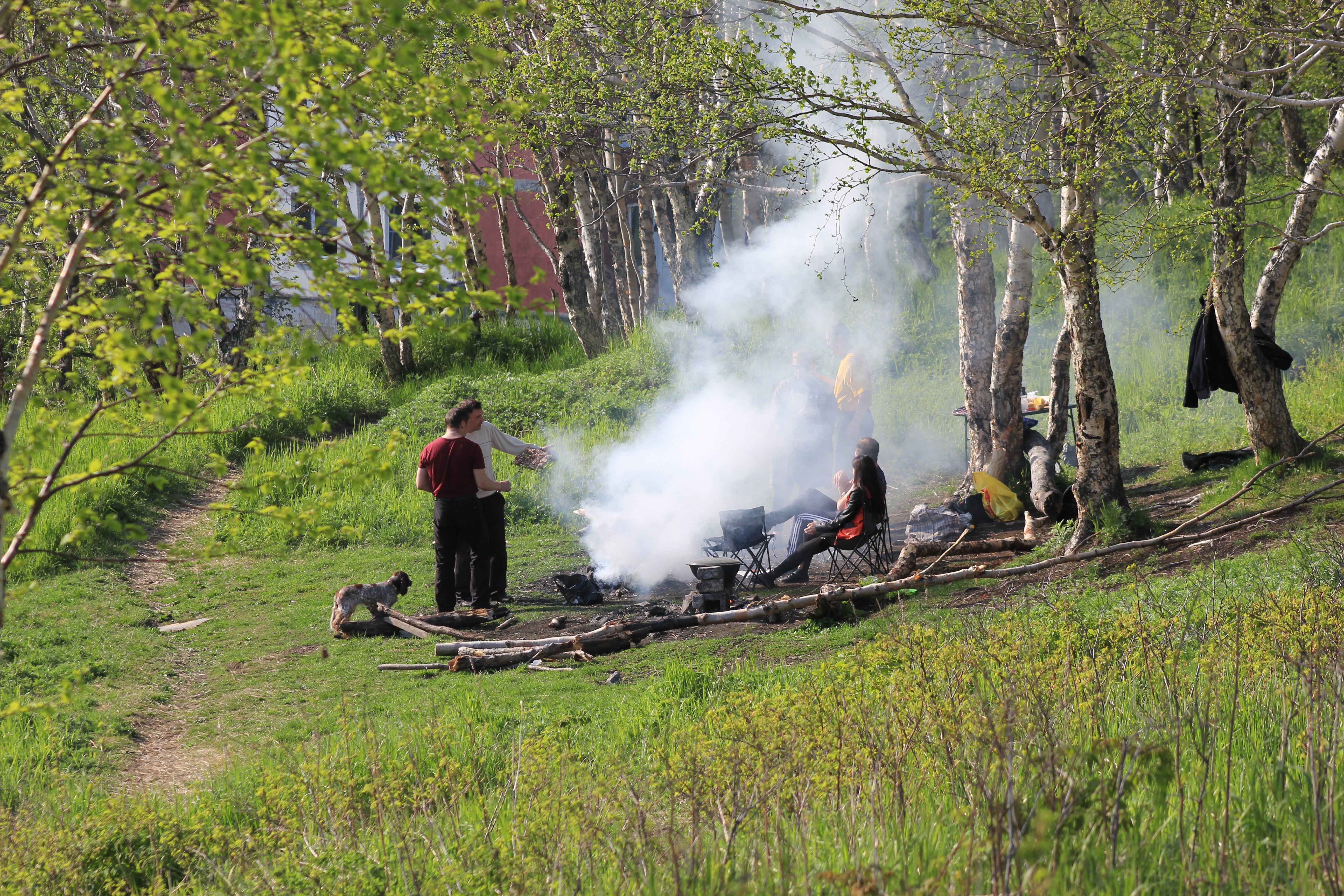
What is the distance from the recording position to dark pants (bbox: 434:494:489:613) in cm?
927

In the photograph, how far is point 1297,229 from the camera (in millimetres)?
10242

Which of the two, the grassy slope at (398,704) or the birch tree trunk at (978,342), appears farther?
the birch tree trunk at (978,342)

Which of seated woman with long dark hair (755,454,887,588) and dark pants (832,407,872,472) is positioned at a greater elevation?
dark pants (832,407,872,472)

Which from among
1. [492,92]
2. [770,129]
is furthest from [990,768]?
[492,92]

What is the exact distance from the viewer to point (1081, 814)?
3086 millimetres

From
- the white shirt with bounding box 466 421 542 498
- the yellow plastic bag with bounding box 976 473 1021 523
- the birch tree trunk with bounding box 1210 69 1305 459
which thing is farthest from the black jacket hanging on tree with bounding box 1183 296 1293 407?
the white shirt with bounding box 466 421 542 498

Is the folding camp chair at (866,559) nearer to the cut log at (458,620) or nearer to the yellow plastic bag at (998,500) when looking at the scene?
the yellow plastic bag at (998,500)

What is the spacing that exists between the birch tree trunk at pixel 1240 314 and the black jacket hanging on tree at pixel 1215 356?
0.27ft

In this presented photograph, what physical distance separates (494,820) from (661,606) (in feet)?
17.3

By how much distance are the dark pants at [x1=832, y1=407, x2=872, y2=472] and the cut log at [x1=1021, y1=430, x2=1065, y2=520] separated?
6.07 feet

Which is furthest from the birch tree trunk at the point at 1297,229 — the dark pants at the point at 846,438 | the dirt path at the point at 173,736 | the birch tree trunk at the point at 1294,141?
the dirt path at the point at 173,736

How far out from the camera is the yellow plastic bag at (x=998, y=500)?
11.5 m

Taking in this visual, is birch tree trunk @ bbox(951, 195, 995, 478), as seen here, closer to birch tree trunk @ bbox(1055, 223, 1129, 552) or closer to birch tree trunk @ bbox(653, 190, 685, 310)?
birch tree trunk @ bbox(1055, 223, 1129, 552)

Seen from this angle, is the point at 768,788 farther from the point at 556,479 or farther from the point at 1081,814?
the point at 556,479
